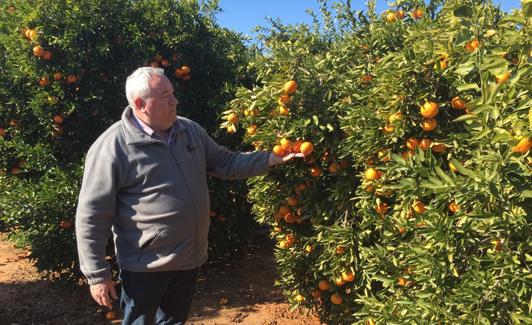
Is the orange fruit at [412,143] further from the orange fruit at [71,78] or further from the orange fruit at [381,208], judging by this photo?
the orange fruit at [71,78]

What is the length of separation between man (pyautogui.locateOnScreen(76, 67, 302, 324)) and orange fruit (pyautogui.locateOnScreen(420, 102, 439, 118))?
119 centimetres

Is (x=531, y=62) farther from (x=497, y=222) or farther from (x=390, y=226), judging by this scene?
(x=390, y=226)

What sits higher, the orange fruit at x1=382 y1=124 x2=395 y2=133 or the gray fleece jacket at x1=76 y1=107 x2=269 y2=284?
the orange fruit at x1=382 y1=124 x2=395 y2=133

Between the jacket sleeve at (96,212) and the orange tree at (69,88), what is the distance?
1.55 meters

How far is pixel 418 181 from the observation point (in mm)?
2043

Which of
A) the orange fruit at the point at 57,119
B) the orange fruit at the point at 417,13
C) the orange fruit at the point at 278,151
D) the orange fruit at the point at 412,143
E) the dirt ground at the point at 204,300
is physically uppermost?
the orange fruit at the point at 417,13

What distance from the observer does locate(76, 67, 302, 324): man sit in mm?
2291

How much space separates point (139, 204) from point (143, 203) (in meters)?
0.02

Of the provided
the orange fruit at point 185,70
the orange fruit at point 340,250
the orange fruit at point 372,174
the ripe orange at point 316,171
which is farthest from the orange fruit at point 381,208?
the orange fruit at point 185,70

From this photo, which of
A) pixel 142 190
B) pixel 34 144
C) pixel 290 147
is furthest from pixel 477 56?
pixel 34 144

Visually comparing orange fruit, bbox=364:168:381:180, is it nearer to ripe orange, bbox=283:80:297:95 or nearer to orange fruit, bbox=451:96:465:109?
orange fruit, bbox=451:96:465:109

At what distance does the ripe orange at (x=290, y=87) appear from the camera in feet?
8.77

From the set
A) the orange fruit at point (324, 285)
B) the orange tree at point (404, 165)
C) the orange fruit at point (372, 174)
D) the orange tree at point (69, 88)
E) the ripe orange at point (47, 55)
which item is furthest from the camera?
the ripe orange at point (47, 55)

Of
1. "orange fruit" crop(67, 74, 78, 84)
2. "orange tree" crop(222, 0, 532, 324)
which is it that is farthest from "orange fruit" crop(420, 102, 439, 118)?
"orange fruit" crop(67, 74, 78, 84)
